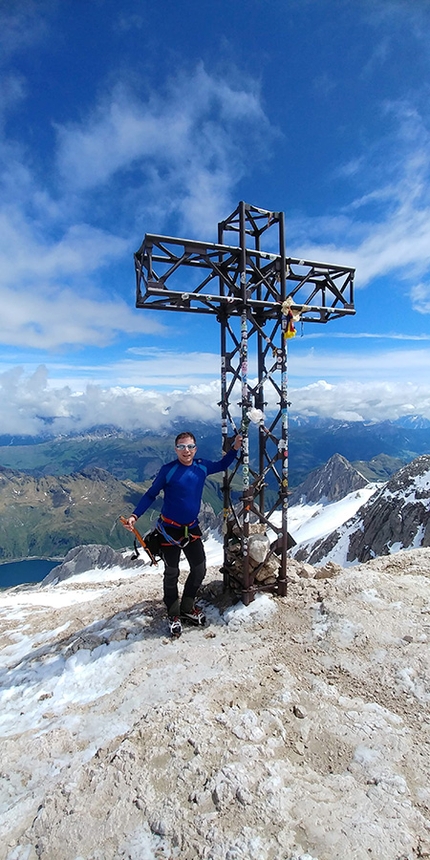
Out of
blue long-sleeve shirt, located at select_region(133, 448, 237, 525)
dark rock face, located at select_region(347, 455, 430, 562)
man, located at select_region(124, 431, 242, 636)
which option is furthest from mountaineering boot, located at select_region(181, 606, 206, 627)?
dark rock face, located at select_region(347, 455, 430, 562)

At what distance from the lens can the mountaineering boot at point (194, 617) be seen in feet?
27.9

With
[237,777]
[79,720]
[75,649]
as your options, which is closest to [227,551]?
[75,649]

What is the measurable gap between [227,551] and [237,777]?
17.4ft

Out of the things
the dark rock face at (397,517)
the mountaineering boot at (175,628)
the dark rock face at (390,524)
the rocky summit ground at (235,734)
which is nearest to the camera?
the rocky summit ground at (235,734)

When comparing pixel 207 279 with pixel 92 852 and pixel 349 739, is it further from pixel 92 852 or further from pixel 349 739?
pixel 92 852

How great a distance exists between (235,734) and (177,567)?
10.8 ft

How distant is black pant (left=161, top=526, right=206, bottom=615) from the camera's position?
8.23 meters

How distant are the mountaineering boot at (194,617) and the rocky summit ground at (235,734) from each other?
30cm

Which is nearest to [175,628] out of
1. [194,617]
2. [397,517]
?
[194,617]

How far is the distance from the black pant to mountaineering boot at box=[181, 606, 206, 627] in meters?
0.08

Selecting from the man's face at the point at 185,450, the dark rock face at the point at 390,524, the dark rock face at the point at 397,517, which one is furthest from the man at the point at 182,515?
the dark rock face at the point at 397,517

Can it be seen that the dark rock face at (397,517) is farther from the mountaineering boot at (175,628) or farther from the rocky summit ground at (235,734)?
the mountaineering boot at (175,628)

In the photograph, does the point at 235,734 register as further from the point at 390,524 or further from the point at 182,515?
the point at 390,524

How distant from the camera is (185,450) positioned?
25.8ft
